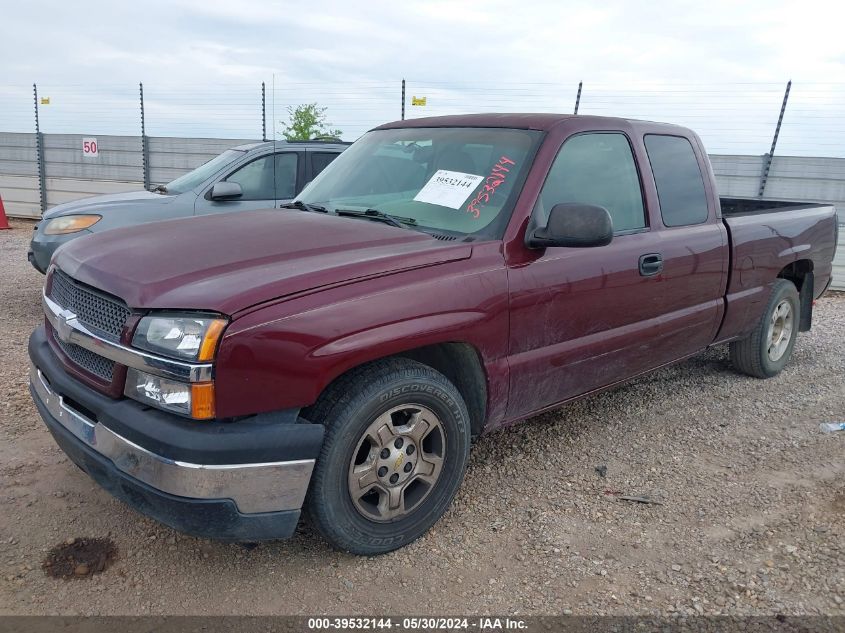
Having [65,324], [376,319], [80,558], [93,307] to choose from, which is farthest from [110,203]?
[376,319]

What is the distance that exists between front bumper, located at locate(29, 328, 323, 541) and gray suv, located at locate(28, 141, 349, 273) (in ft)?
11.6

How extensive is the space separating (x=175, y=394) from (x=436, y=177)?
5.76 ft

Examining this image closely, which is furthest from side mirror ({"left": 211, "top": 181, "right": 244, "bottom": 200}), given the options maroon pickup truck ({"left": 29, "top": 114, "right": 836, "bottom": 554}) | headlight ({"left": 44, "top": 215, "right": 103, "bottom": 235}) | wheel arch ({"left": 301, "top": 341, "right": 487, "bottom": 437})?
wheel arch ({"left": 301, "top": 341, "right": 487, "bottom": 437})

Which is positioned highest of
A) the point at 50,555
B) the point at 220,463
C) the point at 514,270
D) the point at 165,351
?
the point at 514,270

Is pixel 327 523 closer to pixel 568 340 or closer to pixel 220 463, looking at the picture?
pixel 220 463

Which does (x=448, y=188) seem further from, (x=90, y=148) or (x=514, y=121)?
(x=90, y=148)

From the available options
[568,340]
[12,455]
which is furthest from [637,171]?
[12,455]

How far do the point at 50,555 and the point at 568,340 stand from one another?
2.46 metres

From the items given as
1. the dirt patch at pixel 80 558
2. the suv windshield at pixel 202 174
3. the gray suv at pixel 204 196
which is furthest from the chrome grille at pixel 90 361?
the suv windshield at pixel 202 174

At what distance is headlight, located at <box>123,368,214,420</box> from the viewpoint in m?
2.29

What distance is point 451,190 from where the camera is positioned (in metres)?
3.33

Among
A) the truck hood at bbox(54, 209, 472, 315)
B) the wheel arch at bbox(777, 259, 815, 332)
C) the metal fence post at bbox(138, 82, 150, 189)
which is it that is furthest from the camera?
the metal fence post at bbox(138, 82, 150, 189)

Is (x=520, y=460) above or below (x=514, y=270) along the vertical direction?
below

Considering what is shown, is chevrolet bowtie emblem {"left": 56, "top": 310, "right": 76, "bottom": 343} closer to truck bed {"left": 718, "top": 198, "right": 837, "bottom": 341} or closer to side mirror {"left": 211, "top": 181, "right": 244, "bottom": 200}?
side mirror {"left": 211, "top": 181, "right": 244, "bottom": 200}
